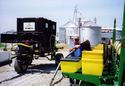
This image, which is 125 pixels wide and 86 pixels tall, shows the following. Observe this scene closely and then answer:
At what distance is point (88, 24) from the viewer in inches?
2072

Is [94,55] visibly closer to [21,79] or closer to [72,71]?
[72,71]

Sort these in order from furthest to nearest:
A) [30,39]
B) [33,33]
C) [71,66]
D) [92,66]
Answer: [30,39] → [33,33] → [71,66] → [92,66]

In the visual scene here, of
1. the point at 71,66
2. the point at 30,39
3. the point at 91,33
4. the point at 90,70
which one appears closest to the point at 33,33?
the point at 30,39

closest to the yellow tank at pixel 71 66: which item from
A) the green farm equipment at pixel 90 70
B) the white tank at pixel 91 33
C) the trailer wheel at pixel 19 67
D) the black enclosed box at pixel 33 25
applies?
the green farm equipment at pixel 90 70

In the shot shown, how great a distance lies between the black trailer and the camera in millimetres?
14236

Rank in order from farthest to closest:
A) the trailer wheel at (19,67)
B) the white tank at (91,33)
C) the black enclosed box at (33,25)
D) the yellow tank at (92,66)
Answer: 1. the white tank at (91,33)
2. the black enclosed box at (33,25)
3. the trailer wheel at (19,67)
4. the yellow tank at (92,66)

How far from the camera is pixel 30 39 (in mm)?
15008

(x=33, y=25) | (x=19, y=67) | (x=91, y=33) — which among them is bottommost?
(x=19, y=67)

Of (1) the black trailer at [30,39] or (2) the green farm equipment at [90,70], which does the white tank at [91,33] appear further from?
(2) the green farm equipment at [90,70]

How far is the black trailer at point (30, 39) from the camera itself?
1424 cm

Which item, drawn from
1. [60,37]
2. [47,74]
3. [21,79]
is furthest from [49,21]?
[60,37]

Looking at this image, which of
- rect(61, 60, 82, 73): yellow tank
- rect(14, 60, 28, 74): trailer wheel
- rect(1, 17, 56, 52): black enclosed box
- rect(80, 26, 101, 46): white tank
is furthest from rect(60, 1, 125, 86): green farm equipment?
rect(80, 26, 101, 46): white tank

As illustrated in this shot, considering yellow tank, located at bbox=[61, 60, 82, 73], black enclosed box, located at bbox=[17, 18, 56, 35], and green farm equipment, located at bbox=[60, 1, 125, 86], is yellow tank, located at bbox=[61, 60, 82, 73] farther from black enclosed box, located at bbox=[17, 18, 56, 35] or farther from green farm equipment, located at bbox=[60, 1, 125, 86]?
black enclosed box, located at bbox=[17, 18, 56, 35]

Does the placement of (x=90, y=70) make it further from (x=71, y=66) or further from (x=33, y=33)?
(x=33, y=33)
